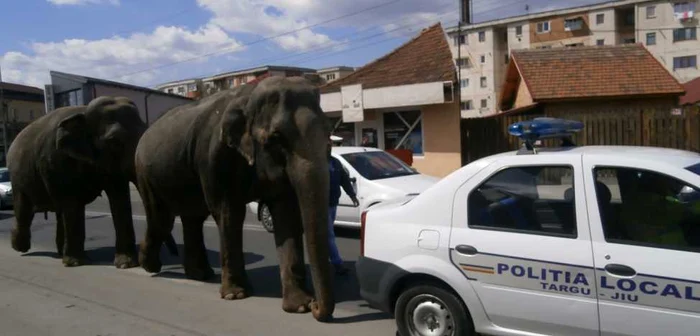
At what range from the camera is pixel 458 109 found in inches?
723

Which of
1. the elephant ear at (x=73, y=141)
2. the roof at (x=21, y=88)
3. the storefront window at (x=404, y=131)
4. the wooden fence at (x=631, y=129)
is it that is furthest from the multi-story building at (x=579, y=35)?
the elephant ear at (x=73, y=141)

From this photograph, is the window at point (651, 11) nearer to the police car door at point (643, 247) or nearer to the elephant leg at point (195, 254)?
the elephant leg at point (195, 254)

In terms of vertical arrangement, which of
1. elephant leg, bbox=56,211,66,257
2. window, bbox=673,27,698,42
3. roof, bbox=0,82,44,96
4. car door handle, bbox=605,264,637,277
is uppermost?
window, bbox=673,27,698,42

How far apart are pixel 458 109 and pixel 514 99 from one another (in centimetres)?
Result: 1046

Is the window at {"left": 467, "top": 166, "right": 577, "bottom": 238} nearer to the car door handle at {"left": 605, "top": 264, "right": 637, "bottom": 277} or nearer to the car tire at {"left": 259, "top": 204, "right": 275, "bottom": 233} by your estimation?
the car door handle at {"left": 605, "top": 264, "right": 637, "bottom": 277}

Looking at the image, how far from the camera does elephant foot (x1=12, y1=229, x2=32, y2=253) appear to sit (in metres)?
11.4

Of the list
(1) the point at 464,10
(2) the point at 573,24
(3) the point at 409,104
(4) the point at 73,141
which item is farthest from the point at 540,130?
(2) the point at 573,24

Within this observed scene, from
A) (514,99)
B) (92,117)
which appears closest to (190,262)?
(92,117)

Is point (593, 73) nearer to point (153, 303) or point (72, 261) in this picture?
point (72, 261)

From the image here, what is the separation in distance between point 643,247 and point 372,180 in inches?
264

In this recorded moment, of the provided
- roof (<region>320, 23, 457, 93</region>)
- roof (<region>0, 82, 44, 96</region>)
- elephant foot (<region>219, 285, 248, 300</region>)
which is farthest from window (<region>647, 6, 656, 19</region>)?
elephant foot (<region>219, 285, 248, 300</region>)

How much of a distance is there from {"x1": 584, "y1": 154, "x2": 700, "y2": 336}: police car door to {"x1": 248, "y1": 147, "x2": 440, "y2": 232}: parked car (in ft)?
18.8

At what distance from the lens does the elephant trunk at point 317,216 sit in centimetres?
572

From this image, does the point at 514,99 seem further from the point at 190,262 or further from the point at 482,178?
the point at 482,178
